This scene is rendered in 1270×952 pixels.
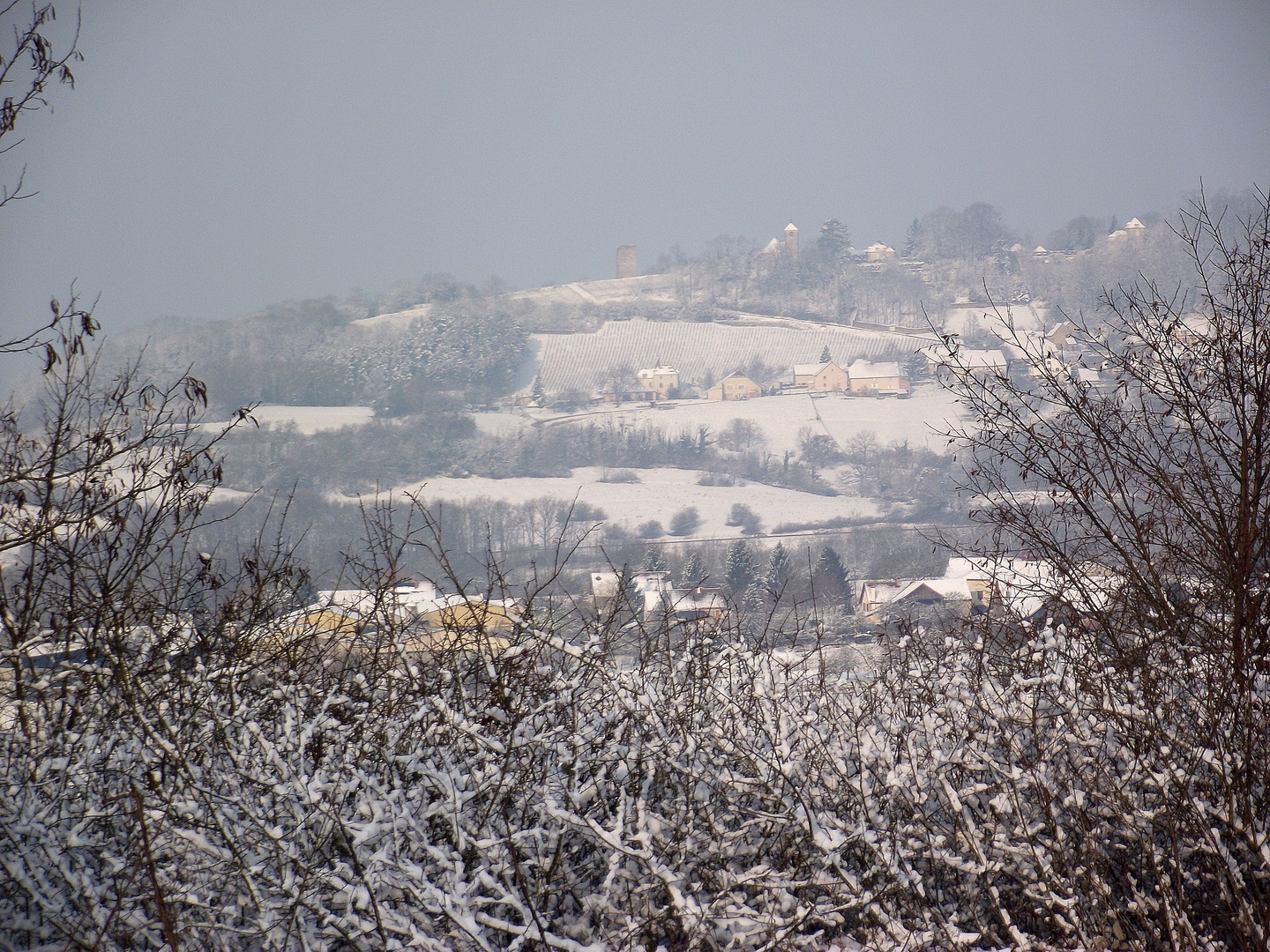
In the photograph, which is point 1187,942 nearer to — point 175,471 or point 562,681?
point 562,681

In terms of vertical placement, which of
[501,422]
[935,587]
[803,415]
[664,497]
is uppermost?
[803,415]

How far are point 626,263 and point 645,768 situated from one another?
138m

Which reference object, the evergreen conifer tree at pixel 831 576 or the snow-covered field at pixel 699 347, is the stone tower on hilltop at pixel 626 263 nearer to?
the snow-covered field at pixel 699 347

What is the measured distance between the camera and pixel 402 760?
8.25ft

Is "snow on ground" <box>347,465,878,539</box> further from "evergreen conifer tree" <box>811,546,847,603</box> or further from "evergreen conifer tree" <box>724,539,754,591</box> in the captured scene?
"evergreen conifer tree" <box>724,539,754,591</box>

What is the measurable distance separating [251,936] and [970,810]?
198 cm

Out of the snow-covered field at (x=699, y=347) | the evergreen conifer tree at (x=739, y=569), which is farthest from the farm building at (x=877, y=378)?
the evergreen conifer tree at (x=739, y=569)

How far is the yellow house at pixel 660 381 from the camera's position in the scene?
280 ft

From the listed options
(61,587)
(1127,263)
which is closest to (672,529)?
(1127,263)

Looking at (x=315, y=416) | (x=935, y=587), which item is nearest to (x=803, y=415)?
(x=315, y=416)

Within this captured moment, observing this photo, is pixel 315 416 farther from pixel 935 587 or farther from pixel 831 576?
pixel 935 587

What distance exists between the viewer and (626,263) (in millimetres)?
136750

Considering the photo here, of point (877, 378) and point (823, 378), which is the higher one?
point (823, 378)

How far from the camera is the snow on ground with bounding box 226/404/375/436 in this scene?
216 feet
